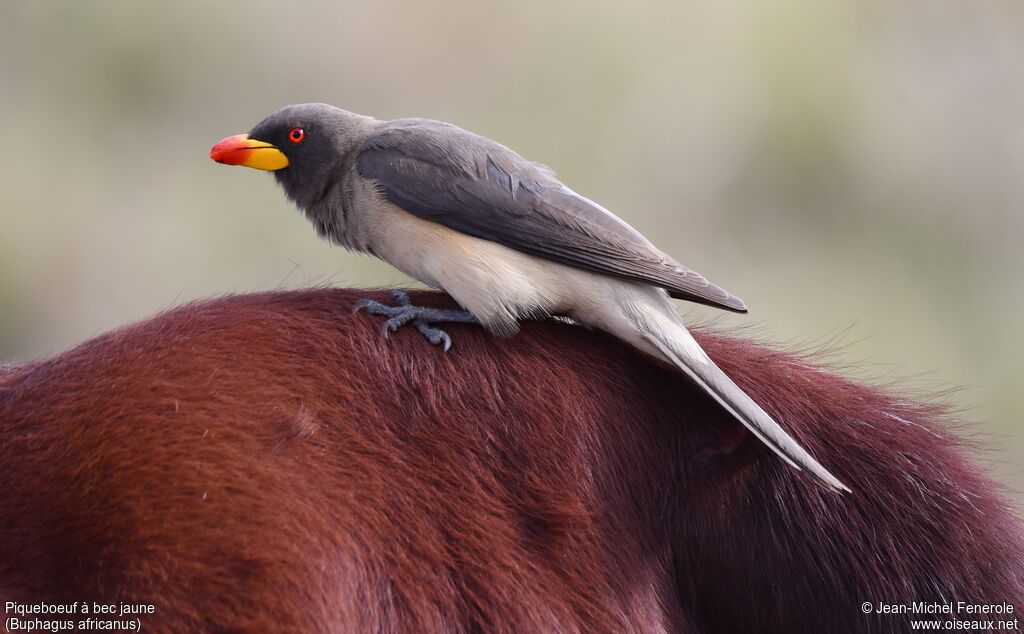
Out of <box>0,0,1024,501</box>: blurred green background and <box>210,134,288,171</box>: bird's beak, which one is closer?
<box>210,134,288,171</box>: bird's beak

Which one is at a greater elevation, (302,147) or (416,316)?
(302,147)

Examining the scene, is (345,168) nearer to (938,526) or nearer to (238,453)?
(238,453)

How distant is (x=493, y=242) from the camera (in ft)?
5.07

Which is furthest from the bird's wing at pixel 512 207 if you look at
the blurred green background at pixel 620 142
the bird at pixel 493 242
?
the blurred green background at pixel 620 142

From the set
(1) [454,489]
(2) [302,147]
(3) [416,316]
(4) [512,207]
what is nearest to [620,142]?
(2) [302,147]

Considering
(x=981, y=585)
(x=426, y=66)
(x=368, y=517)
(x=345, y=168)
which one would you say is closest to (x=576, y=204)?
(x=345, y=168)

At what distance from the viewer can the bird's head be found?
5.76 feet

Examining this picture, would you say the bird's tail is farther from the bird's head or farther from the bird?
the bird's head

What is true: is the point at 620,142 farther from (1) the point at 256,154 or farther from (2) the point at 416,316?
(2) the point at 416,316

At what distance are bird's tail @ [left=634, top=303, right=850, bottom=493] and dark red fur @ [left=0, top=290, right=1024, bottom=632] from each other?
0.19 ft

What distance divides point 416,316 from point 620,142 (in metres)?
3.03

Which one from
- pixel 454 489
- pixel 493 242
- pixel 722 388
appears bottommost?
pixel 454 489

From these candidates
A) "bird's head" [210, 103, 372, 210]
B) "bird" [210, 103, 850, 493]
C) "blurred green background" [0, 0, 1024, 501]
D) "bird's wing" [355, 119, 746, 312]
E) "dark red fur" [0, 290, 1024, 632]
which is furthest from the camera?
"blurred green background" [0, 0, 1024, 501]

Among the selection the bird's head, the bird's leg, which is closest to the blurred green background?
the bird's head
